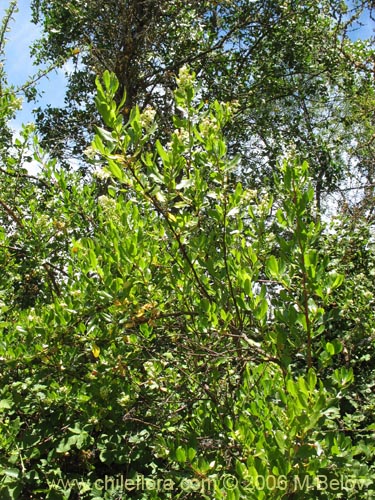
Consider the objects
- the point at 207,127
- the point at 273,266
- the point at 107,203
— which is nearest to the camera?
the point at 273,266

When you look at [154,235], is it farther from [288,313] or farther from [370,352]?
[370,352]

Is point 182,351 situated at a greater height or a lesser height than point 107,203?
lesser

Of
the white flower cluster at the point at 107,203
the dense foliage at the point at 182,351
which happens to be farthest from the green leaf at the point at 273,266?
the white flower cluster at the point at 107,203

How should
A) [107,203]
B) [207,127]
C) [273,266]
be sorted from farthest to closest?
[107,203], [207,127], [273,266]

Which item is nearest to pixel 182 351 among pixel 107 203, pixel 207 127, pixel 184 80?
pixel 107 203

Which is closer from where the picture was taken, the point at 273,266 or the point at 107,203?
the point at 273,266

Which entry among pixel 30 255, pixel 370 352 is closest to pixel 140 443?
pixel 30 255

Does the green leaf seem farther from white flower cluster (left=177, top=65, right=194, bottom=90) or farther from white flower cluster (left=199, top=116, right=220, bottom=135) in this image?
white flower cluster (left=177, top=65, right=194, bottom=90)

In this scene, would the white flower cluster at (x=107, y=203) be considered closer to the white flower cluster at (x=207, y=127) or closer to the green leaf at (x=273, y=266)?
the white flower cluster at (x=207, y=127)

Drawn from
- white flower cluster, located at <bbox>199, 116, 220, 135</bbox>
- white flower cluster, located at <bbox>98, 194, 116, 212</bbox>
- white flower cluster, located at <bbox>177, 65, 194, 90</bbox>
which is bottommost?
white flower cluster, located at <bbox>98, 194, 116, 212</bbox>

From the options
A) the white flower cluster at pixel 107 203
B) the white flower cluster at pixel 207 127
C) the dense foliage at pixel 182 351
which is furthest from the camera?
the white flower cluster at pixel 107 203

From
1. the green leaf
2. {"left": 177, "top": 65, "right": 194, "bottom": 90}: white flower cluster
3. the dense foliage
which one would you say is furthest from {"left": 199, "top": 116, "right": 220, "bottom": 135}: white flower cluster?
the green leaf

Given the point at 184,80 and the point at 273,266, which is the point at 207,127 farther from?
the point at 273,266

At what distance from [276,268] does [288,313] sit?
0.45 feet
